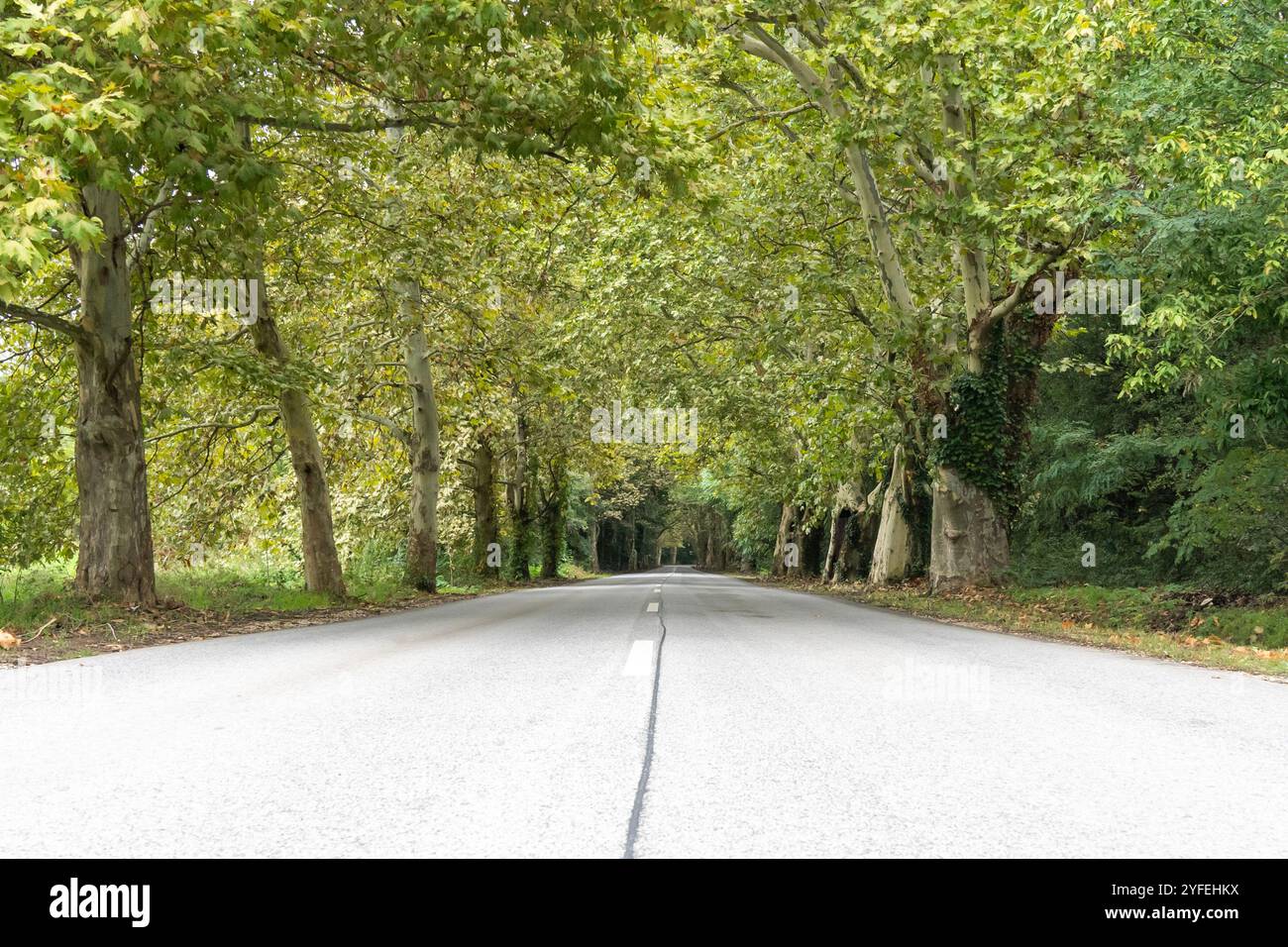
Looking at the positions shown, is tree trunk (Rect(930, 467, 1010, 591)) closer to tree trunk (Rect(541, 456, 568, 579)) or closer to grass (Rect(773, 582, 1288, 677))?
grass (Rect(773, 582, 1288, 677))

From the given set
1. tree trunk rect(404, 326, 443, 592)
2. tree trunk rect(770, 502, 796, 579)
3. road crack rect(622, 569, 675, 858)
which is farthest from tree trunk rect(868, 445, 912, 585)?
road crack rect(622, 569, 675, 858)

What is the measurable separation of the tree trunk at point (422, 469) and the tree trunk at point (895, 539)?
38.2 feet

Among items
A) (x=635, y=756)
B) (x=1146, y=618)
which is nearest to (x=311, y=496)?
(x=1146, y=618)

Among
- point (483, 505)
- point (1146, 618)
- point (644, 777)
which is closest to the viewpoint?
point (644, 777)

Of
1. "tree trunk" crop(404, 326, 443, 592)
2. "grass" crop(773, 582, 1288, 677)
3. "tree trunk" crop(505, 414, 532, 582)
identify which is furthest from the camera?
"tree trunk" crop(505, 414, 532, 582)

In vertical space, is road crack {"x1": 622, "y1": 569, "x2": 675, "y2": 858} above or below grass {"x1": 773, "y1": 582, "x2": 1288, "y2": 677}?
above

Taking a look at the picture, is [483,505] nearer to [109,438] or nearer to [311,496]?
[311,496]

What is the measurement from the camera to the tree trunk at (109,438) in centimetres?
1248

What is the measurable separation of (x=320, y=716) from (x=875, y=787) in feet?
11.0

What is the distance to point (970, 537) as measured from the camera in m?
19.3

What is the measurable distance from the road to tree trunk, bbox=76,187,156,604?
12.8 ft

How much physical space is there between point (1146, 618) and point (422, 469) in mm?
15661

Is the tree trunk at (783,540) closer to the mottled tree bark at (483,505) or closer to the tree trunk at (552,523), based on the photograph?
the tree trunk at (552,523)

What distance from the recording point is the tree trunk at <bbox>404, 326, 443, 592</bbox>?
22.9 metres
